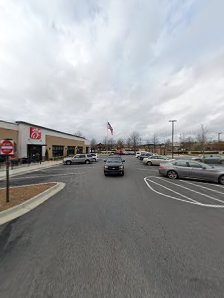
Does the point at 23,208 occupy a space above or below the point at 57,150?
below

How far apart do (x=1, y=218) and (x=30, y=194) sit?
2.60m

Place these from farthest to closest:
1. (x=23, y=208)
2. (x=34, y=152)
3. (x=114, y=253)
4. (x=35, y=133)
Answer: (x=34, y=152), (x=35, y=133), (x=23, y=208), (x=114, y=253)

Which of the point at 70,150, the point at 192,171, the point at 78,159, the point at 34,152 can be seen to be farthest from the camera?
the point at 70,150

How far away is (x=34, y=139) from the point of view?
2709 centimetres

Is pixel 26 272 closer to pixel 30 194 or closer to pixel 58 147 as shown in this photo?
pixel 30 194

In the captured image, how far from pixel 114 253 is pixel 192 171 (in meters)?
10.1

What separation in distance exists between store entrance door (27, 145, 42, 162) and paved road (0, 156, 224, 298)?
2309 centimetres

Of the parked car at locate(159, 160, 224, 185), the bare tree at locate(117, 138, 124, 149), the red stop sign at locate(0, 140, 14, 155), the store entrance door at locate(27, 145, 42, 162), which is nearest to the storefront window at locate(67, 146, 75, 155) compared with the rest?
the store entrance door at locate(27, 145, 42, 162)

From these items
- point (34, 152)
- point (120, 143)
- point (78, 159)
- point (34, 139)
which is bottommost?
point (78, 159)

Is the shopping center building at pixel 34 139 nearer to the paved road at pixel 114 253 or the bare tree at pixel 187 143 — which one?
the paved road at pixel 114 253

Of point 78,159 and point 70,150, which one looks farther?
point 70,150

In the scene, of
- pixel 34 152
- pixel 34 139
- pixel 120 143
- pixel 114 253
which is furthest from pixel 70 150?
pixel 120 143

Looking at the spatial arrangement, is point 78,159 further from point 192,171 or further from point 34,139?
point 192,171

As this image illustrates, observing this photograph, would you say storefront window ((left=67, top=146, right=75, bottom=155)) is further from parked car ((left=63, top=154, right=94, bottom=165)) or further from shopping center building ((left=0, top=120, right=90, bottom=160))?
parked car ((left=63, top=154, right=94, bottom=165))
